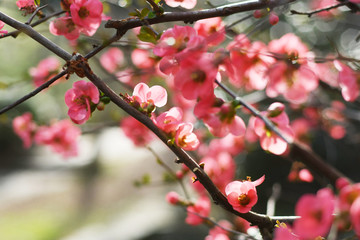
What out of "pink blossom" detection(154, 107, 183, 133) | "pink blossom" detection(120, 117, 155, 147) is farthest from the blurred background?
"pink blossom" detection(154, 107, 183, 133)

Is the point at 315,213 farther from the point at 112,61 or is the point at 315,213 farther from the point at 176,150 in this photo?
the point at 112,61

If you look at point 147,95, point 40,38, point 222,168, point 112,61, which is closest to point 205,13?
point 147,95

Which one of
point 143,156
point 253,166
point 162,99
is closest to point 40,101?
point 143,156

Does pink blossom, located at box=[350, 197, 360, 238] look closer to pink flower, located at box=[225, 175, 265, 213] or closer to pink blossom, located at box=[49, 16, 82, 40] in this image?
pink flower, located at box=[225, 175, 265, 213]

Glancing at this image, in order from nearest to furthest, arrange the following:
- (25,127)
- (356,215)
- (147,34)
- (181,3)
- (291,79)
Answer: (356,215), (147,34), (181,3), (291,79), (25,127)

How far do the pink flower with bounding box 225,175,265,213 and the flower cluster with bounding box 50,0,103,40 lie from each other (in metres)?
0.42

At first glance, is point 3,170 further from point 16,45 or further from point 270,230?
point 270,230

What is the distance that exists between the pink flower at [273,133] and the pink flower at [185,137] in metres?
0.18

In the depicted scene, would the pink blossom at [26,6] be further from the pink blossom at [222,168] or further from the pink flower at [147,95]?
the pink blossom at [222,168]

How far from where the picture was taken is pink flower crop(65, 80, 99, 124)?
0.60 metres

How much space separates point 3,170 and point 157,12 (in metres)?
4.97

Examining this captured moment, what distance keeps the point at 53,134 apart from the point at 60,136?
31 mm

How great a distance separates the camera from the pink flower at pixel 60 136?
1534 millimetres

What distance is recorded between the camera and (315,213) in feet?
A: 1.23
